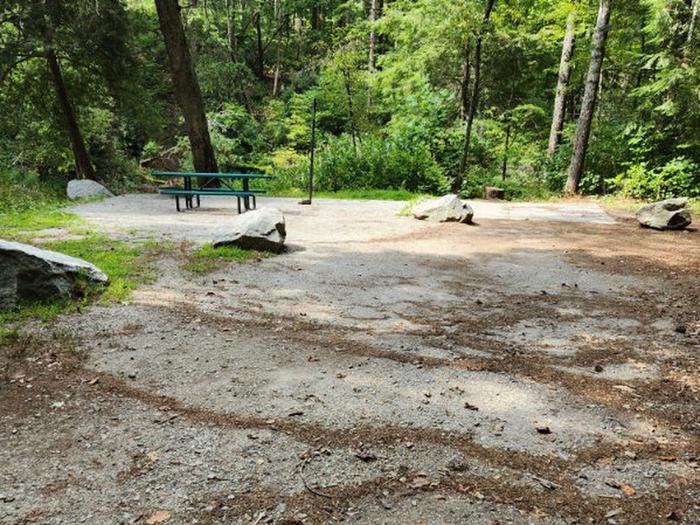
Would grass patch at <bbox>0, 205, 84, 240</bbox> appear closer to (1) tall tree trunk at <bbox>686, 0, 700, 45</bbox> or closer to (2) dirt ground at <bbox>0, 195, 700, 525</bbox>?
(2) dirt ground at <bbox>0, 195, 700, 525</bbox>

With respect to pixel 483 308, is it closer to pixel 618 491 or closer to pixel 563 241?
pixel 618 491

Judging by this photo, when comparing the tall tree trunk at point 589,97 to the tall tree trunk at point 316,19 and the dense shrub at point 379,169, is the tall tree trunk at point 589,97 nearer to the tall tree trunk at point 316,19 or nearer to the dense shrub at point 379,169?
the dense shrub at point 379,169

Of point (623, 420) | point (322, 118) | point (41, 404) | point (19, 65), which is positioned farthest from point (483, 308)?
point (322, 118)

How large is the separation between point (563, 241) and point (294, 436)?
689 cm

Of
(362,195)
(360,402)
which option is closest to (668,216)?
(362,195)

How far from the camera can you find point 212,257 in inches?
258

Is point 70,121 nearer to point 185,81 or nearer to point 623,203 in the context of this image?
point 185,81

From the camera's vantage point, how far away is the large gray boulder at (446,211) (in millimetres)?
9758

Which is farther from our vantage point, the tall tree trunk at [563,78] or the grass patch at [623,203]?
the tall tree trunk at [563,78]

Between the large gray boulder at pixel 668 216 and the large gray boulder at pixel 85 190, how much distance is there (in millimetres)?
12412

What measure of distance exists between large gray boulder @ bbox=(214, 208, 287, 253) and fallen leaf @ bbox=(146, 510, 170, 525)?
4.85 meters

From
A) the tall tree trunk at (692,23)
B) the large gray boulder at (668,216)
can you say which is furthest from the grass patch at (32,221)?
the tall tree trunk at (692,23)

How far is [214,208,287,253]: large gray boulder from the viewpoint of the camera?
6898 mm

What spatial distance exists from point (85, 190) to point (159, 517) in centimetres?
1251
